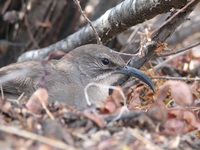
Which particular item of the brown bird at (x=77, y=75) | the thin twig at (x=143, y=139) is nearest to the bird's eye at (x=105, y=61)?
the brown bird at (x=77, y=75)

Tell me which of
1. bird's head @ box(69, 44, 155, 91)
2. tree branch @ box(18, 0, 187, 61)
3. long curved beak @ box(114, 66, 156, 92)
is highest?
tree branch @ box(18, 0, 187, 61)

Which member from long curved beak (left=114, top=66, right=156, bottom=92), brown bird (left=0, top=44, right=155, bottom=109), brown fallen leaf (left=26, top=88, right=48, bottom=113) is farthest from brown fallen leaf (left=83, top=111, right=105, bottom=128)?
long curved beak (left=114, top=66, right=156, bottom=92)

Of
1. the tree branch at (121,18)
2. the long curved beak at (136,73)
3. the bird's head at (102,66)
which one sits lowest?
the long curved beak at (136,73)

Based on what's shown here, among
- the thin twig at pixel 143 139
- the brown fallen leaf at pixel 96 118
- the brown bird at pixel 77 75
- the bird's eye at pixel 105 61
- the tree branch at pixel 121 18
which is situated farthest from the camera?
the bird's eye at pixel 105 61

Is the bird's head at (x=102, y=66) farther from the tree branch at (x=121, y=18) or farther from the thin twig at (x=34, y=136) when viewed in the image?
the thin twig at (x=34, y=136)

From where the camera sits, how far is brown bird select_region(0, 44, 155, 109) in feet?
16.1

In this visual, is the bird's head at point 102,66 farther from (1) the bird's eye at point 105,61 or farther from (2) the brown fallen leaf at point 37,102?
(2) the brown fallen leaf at point 37,102

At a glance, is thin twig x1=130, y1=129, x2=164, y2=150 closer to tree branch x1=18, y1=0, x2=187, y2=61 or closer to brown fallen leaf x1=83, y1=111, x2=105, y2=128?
brown fallen leaf x1=83, y1=111, x2=105, y2=128

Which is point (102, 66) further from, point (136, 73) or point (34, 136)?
point (34, 136)

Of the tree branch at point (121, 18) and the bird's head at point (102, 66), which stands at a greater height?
the tree branch at point (121, 18)

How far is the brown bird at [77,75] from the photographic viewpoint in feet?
16.1

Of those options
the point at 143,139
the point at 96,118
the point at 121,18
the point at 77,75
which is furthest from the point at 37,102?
the point at 121,18

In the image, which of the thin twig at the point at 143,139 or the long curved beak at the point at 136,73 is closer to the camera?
the thin twig at the point at 143,139

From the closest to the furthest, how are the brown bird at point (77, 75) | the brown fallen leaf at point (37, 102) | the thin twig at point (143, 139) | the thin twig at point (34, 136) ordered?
the thin twig at point (34, 136) → the thin twig at point (143, 139) → the brown fallen leaf at point (37, 102) → the brown bird at point (77, 75)
